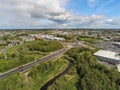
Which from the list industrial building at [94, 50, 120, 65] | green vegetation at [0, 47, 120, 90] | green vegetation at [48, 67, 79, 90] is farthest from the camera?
industrial building at [94, 50, 120, 65]

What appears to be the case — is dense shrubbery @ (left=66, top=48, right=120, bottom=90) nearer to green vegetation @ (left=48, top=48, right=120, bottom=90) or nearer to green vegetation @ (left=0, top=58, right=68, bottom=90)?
green vegetation @ (left=48, top=48, right=120, bottom=90)

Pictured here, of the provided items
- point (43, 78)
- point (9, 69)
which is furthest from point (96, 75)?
point (9, 69)

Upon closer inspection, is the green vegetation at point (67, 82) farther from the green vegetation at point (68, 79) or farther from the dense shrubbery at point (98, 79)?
the dense shrubbery at point (98, 79)

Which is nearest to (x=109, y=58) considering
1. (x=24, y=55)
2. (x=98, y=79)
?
(x=98, y=79)

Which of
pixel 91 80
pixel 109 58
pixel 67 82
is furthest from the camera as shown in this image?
pixel 109 58

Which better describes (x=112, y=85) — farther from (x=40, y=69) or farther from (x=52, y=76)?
(x=40, y=69)

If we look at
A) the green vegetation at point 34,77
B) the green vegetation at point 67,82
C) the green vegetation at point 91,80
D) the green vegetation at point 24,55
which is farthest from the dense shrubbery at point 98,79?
the green vegetation at point 24,55

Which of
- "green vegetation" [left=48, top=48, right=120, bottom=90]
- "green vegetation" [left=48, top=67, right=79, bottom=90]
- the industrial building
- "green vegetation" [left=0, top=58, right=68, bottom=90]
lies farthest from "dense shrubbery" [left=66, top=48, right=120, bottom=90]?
the industrial building

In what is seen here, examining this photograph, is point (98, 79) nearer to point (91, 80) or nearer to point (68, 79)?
point (91, 80)
